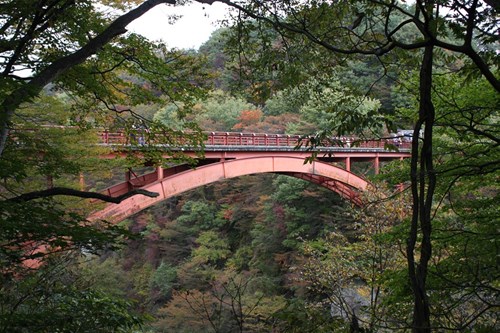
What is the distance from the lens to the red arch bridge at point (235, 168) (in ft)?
38.4

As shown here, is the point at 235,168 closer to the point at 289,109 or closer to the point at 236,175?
the point at 236,175

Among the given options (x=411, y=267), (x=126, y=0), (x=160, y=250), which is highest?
(x=126, y=0)

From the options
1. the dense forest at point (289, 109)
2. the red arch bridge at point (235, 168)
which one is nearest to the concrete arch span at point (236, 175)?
the red arch bridge at point (235, 168)

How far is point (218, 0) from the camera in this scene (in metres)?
3.88

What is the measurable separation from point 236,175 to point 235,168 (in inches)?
9.0

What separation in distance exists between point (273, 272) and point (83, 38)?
53.5ft

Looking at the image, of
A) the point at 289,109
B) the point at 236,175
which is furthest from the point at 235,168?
the point at 289,109

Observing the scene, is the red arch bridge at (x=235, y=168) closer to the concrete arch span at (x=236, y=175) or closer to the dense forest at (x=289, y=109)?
the concrete arch span at (x=236, y=175)

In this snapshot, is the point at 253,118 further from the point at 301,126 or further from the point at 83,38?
the point at 83,38

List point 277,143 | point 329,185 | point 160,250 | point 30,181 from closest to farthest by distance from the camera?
point 30,181 → point 277,143 → point 329,185 → point 160,250

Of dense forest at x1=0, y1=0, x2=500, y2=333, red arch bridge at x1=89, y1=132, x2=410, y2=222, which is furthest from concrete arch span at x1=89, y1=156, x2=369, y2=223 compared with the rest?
dense forest at x1=0, y1=0, x2=500, y2=333

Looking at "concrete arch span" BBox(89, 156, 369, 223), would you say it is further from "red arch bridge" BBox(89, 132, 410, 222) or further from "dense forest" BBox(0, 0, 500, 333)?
"dense forest" BBox(0, 0, 500, 333)

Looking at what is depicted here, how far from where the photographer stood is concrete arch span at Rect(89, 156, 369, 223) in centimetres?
1184

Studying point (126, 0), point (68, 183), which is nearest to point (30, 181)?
point (68, 183)
